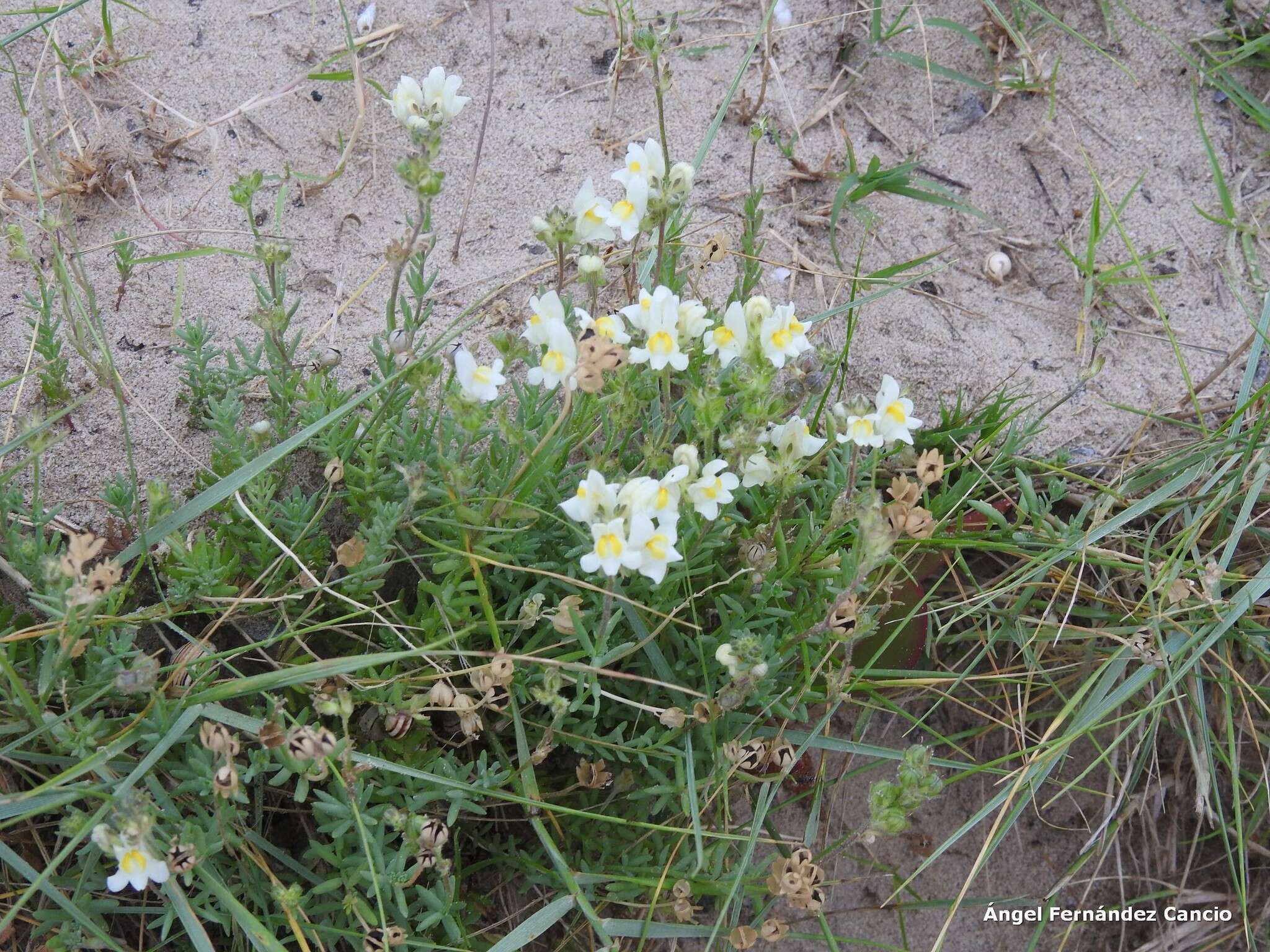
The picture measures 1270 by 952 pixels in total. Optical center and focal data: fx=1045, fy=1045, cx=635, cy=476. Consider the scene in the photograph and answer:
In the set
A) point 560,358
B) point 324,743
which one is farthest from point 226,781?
point 560,358

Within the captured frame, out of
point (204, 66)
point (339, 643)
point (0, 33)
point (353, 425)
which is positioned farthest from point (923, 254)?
point (0, 33)

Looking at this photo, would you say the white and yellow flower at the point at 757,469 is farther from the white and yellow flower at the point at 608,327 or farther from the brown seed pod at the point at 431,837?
the brown seed pod at the point at 431,837

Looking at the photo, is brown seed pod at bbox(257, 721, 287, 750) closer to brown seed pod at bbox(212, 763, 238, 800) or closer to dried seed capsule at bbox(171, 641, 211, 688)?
brown seed pod at bbox(212, 763, 238, 800)

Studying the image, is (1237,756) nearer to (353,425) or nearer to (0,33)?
(353,425)

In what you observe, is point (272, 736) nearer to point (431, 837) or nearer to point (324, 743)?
point (324, 743)

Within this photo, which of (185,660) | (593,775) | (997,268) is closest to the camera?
(185,660)

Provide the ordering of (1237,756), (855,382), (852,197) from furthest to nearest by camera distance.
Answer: (852,197) < (855,382) < (1237,756)

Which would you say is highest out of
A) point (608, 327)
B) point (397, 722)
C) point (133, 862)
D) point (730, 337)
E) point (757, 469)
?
point (608, 327)

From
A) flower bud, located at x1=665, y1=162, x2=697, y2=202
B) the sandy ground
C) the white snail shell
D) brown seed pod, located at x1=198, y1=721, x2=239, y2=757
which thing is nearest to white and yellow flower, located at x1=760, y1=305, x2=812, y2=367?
flower bud, located at x1=665, y1=162, x2=697, y2=202
